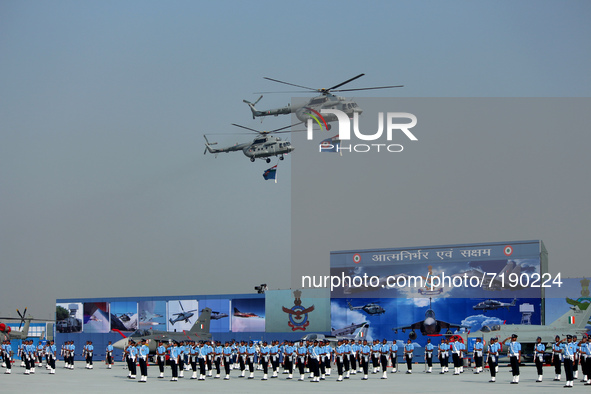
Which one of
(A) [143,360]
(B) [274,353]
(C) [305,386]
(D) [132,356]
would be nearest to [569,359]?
(C) [305,386]

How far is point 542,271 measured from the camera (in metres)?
57.5

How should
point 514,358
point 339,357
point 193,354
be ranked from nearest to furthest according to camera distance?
point 514,358, point 339,357, point 193,354

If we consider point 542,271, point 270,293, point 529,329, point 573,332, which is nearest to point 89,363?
point 270,293

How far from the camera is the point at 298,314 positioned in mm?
63281

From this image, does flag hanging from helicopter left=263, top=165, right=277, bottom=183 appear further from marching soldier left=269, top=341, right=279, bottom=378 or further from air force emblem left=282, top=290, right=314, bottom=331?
marching soldier left=269, top=341, right=279, bottom=378

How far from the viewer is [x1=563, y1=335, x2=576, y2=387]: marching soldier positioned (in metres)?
26.7

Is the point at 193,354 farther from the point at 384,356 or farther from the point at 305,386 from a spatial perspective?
the point at 384,356

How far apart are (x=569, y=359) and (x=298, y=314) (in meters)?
37.6

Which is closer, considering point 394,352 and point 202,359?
point 202,359

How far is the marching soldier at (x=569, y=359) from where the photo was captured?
26656mm

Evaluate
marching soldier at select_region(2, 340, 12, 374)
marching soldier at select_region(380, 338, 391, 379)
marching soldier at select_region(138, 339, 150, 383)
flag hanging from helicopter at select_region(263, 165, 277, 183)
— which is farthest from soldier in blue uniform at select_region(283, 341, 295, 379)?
flag hanging from helicopter at select_region(263, 165, 277, 183)

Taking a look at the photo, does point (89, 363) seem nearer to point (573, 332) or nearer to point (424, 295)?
point (424, 295)

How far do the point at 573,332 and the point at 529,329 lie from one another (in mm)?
2857

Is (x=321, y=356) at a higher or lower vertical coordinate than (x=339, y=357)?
higher
